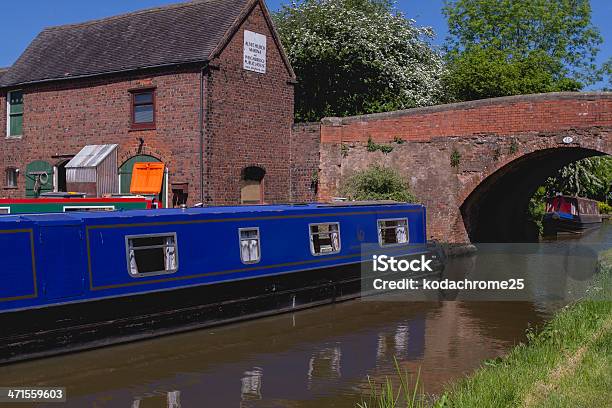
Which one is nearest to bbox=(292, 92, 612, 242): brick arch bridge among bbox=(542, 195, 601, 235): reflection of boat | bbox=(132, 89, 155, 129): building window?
bbox=(132, 89, 155, 129): building window

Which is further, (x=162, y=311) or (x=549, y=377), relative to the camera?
(x=162, y=311)

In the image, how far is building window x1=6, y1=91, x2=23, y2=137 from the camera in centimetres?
2342

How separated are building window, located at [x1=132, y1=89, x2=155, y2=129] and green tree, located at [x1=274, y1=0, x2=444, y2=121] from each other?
8.16 metres

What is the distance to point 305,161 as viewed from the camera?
71.8 ft

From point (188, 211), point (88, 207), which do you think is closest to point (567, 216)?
point (88, 207)

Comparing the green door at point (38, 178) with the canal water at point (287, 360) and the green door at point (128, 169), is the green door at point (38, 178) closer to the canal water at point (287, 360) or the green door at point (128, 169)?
the green door at point (128, 169)

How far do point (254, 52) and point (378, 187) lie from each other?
5.43 meters

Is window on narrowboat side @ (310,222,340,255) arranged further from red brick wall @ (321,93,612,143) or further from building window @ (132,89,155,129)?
building window @ (132,89,155,129)

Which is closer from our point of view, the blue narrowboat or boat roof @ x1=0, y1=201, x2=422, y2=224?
the blue narrowboat

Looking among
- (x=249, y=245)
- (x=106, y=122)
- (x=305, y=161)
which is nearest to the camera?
(x=249, y=245)

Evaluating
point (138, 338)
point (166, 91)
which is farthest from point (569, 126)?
point (138, 338)

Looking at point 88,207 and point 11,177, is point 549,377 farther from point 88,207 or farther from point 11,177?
point 11,177

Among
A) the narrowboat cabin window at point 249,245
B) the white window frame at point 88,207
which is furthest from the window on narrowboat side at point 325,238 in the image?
the white window frame at point 88,207

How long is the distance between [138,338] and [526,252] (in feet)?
52.1
